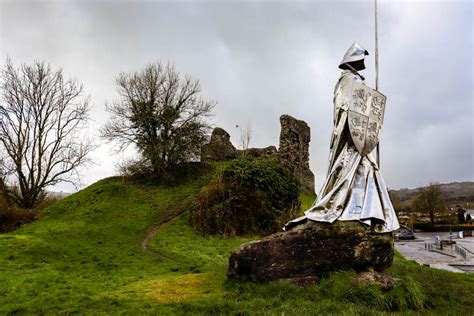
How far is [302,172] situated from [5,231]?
2247 cm

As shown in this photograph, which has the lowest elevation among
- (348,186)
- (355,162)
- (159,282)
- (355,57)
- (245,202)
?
(159,282)

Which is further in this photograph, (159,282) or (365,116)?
(159,282)

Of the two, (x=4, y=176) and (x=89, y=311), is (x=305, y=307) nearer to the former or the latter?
(x=89, y=311)

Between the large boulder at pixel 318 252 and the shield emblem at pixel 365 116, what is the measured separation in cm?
189

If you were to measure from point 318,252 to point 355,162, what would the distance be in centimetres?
220

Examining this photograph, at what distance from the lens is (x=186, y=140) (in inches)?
1131

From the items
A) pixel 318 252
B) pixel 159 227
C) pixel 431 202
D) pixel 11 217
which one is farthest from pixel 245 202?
pixel 431 202

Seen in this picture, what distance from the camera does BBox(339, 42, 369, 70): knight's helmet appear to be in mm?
8758

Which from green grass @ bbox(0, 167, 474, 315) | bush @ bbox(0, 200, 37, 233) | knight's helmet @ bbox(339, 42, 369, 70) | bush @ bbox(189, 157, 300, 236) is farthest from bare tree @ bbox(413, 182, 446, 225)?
knight's helmet @ bbox(339, 42, 369, 70)

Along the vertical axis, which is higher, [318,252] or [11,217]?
[318,252]

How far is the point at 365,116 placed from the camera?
8406 mm

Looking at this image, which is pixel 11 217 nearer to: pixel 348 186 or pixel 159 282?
pixel 159 282

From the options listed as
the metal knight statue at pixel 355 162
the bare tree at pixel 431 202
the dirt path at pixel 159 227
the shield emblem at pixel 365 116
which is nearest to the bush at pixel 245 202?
the dirt path at pixel 159 227

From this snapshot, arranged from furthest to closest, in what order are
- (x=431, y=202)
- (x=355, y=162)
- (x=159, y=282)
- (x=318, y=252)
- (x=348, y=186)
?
(x=431, y=202) → (x=159, y=282) → (x=355, y=162) → (x=348, y=186) → (x=318, y=252)
